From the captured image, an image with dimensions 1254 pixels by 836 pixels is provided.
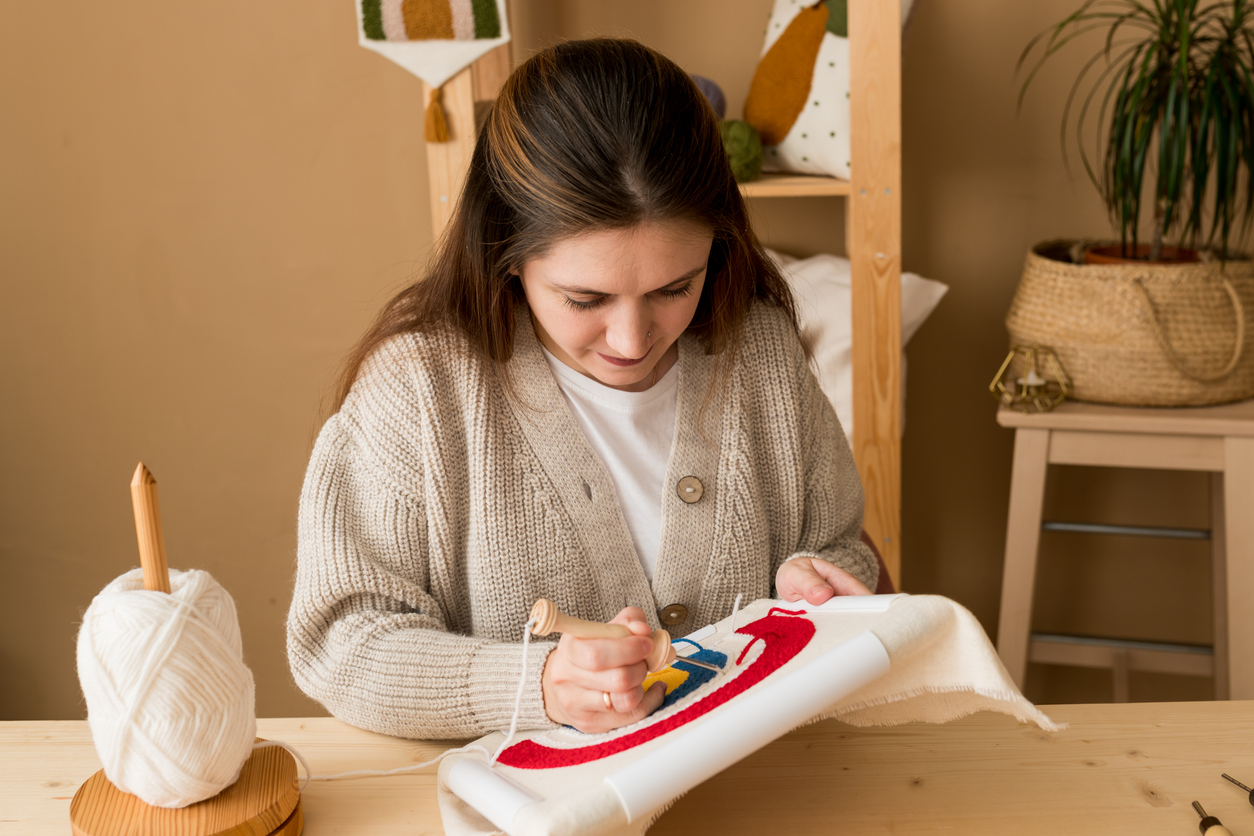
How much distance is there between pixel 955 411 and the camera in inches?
87.5

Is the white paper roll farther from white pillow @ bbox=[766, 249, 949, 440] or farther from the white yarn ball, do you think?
white pillow @ bbox=[766, 249, 949, 440]

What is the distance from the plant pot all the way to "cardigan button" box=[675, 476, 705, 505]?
42.5 inches

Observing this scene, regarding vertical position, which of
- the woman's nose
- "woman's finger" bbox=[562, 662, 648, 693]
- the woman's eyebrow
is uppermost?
the woman's eyebrow

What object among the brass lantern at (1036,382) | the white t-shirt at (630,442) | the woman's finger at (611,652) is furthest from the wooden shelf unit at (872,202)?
the woman's finger at (611,652)

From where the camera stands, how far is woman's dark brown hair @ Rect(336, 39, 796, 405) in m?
0.93

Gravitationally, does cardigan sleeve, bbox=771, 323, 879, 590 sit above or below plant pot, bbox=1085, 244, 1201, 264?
below

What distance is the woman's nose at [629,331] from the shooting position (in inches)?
37.8

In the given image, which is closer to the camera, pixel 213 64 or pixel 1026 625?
pixel 1026 625

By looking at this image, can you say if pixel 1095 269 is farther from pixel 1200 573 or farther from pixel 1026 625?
pixel 1200 573

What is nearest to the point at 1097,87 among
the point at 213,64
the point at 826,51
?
the point at 826,51

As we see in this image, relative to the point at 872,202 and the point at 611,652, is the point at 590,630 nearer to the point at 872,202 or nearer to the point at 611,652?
the point at 611,652

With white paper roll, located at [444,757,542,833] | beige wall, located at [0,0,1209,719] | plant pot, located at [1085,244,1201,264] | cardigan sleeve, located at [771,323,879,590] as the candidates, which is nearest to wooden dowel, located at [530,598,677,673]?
white paper roll, located at [444,757,542,833]

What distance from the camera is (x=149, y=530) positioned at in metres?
0.70

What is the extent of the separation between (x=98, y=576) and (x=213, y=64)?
117 centimetres
